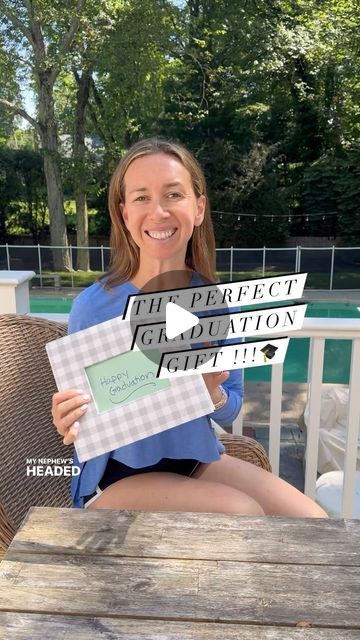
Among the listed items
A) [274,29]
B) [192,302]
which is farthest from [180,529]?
[274,29]

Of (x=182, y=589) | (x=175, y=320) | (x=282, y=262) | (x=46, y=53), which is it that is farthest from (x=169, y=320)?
(x=46, y=53)

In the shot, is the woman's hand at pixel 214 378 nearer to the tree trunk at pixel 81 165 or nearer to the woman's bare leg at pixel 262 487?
the woman's bare leg at pixel 262 487

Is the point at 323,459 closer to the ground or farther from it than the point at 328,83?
closer to the ground

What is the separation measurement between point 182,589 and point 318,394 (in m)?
1.15

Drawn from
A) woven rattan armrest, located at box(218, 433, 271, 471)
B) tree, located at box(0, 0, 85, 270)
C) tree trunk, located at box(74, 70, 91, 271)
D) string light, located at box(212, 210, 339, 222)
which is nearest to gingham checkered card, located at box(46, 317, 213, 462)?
woven rattan armrest, located at box(218, 433, 271, 471)

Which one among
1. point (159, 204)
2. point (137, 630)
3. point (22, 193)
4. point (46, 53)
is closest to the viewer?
point (137, 630)

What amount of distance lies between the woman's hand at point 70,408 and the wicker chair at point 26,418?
1.46 feet

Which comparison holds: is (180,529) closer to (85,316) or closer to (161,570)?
(161,570)

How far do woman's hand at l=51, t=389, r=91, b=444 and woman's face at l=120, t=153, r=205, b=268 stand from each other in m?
0.38

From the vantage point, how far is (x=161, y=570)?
0.81 metres

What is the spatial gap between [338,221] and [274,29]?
18.6 ft

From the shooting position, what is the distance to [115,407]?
0.99 meters

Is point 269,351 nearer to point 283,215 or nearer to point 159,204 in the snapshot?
point 159,204

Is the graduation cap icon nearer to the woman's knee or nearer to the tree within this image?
the woman's knee
